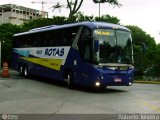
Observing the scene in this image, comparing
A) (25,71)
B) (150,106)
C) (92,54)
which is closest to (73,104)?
(150,106)

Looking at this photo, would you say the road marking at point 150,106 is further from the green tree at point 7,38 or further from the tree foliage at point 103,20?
the green tree at point 7,38

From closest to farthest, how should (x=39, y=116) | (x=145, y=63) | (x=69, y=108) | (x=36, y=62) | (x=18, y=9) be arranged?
(x=39, y=116) → (x=69, y=108) → (x=36, y=62) → (x=145, y=63) → (x=18, y=9)

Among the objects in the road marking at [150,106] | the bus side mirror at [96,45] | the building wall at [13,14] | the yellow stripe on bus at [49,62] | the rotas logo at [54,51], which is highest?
the building wall at [13,14]

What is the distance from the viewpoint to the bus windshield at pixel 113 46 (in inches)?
794

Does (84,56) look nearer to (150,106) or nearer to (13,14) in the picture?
(150,106)

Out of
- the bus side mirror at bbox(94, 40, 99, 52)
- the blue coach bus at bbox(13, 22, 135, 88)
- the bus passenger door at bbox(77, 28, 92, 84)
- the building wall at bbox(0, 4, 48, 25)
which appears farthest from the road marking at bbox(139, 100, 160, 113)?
the building wall at bbox(0, 4, 48, 25)

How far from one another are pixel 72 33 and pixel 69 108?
8.86m

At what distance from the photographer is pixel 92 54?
2014 centimetres

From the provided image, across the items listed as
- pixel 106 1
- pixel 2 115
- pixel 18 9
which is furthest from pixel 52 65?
pixel 18 9

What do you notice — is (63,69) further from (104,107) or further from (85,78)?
(104,107)

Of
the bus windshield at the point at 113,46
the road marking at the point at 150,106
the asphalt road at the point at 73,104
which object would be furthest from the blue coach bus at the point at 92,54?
the road marking at the point at 150,106

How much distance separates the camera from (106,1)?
166 ft

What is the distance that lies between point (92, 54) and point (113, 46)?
44.6 inches

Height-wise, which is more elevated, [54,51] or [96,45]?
[96,45]
